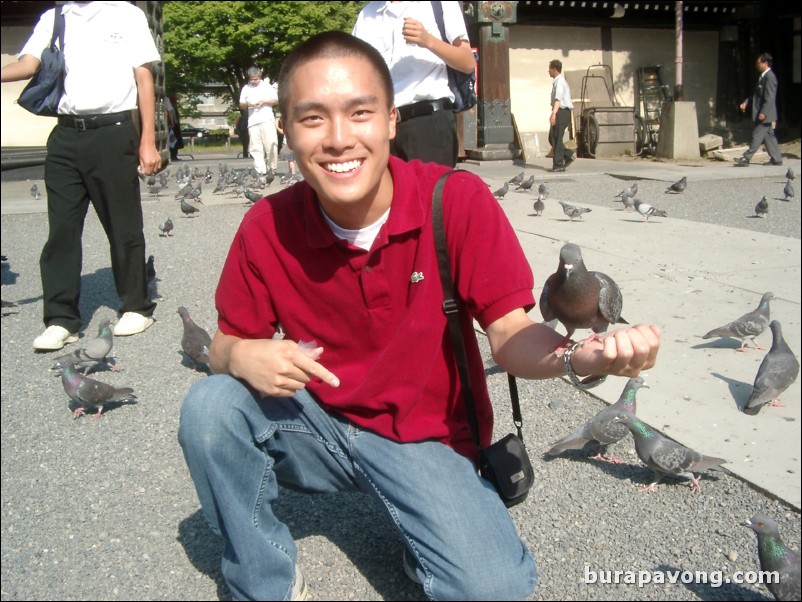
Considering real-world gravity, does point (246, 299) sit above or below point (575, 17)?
below

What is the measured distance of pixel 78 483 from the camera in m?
3.35

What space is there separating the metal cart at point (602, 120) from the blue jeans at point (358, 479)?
15.7 m

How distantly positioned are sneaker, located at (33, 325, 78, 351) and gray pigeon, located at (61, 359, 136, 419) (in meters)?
1.01

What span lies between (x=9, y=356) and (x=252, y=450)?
3725 millimetres

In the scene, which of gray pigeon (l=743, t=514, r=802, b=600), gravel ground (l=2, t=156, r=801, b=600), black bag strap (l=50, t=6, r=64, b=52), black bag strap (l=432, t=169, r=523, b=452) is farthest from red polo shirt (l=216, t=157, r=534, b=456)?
black bag strap (l=50, t=6, r=64, b=52)

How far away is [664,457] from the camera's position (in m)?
3.11

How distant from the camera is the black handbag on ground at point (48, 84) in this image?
191 inches

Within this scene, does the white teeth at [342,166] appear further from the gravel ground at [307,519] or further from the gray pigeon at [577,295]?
the gravel ground at [307,519]

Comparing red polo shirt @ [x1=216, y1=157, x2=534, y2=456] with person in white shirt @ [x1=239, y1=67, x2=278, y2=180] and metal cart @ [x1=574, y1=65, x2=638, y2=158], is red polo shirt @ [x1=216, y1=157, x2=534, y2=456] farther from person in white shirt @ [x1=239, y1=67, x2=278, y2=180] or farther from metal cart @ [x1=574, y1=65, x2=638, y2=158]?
metal cart @ [x1=574, y1=65, x2=638, y2=158]

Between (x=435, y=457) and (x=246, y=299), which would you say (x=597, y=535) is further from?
(x=246, y=299)

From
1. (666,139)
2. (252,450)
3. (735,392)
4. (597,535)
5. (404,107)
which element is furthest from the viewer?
(666,139)

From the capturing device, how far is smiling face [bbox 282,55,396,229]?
222 centimetres

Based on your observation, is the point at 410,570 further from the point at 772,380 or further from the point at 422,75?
the point at 422,75

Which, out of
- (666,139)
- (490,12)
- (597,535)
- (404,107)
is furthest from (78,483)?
(666,139)
